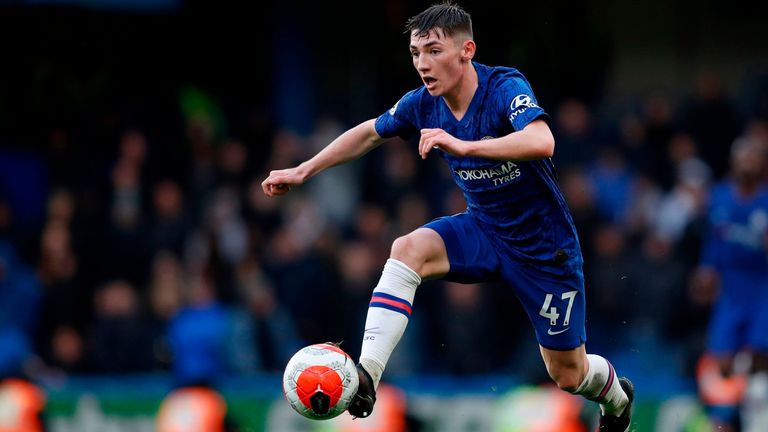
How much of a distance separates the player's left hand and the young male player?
0.20m

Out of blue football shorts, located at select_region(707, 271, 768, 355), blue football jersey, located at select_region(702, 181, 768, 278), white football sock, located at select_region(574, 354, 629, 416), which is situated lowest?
blue football shorts, located at select_region(707, 271, 768, 355)

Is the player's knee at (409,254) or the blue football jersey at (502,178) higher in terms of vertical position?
the blue football jersey at (502,178)

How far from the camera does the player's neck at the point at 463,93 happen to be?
7.82 meters

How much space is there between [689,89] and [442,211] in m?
3.68

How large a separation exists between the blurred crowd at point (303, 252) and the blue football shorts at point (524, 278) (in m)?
4.96

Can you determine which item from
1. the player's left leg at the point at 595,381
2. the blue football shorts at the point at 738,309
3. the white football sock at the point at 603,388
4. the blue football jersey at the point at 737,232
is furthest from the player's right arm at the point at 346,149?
the blue football shorts at the point at 738,309

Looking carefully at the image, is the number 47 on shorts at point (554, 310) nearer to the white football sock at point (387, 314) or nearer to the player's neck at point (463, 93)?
the white football sock at point (387, 314)

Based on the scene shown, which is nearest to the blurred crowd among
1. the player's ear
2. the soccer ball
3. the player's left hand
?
the soccer ball

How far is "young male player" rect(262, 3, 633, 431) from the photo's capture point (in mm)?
7660

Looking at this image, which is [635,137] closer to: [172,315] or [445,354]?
[445,354]

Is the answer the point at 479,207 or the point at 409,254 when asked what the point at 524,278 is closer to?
the point at 479,207

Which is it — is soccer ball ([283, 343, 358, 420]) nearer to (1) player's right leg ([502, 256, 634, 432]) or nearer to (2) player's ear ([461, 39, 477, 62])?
(1) player's right leg ([502, 256, 634, 432])

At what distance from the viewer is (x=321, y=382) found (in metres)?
7.53

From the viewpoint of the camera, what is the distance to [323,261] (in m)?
14.6
